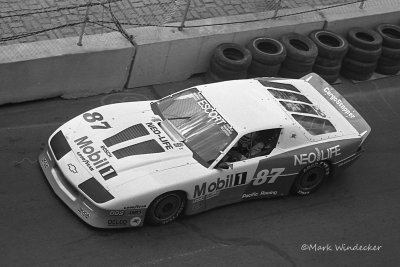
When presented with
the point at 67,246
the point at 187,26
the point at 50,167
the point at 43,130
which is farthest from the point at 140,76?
the point at 67,246

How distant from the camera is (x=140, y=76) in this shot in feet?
41.9

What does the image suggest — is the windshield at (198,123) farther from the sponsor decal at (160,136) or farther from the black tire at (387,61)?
the black tire at (387,61)

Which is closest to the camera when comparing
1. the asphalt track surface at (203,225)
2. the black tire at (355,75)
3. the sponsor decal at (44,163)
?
the asphalt track surface at (203,225)

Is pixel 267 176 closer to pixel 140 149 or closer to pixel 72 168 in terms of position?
pixel 140 149

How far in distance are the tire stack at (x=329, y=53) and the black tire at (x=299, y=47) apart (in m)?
0.22

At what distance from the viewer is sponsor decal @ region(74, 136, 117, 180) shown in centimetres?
959

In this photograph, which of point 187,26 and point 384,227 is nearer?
point 384,227

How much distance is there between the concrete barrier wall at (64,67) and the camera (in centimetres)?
1141

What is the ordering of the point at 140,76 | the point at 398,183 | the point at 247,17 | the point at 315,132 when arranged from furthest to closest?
the point at 247,17
the point at 140,76
the point at 398,183
the point at 315,132

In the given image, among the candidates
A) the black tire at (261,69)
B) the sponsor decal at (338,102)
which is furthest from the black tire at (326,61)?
the sponsor decal at (338,102)

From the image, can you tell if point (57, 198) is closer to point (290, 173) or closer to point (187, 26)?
point (290, 173)

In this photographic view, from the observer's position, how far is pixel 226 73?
1310 cm

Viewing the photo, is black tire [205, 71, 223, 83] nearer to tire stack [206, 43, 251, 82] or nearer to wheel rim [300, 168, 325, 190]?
tire stack [206, 43, 251, 82]

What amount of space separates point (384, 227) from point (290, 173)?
1702 millimetres
